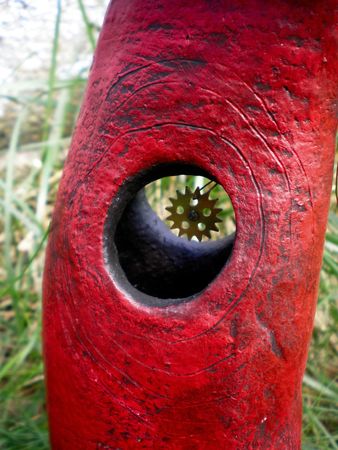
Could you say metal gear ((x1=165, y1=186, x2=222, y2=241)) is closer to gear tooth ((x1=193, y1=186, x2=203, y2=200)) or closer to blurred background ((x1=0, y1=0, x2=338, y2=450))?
gear tooth ((x1=193, y1=186, x2=203, y2=200))

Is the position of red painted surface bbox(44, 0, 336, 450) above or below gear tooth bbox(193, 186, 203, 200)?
below

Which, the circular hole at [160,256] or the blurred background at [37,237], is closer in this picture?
the circular hole at [160,256]

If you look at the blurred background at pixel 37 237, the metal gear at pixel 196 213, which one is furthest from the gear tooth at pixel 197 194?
the blurred background at pixel 37 237

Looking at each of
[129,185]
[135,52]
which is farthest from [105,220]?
[135,52]

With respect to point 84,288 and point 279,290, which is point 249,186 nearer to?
point 279,290

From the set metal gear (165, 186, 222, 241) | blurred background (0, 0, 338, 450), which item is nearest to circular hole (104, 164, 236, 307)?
metal gear (165, 186, 222, 241)

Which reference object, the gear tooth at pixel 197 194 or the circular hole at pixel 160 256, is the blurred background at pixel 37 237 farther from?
the gear tooth at pixel 197 194
